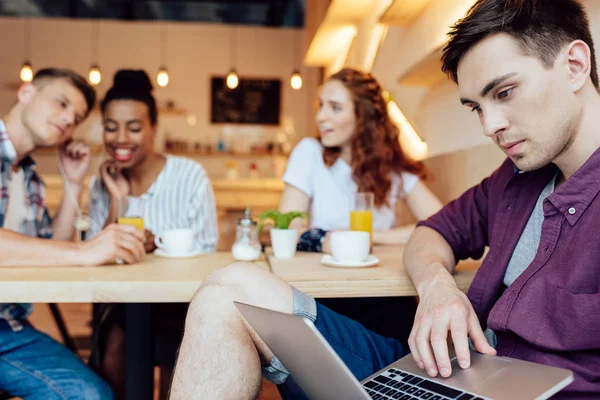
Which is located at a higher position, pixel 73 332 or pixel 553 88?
pixel 553 88

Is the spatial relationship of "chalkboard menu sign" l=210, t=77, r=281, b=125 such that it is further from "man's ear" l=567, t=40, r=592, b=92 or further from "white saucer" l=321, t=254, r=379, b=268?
"man's ear" l=567, t=40, r=592, b=92

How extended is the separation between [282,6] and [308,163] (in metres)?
5.18

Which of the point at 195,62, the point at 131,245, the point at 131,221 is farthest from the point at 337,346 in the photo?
the point at 195,62

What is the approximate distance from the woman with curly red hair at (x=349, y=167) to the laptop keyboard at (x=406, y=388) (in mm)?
1182

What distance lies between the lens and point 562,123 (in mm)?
909

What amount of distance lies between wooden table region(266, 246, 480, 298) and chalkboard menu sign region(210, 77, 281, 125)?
5.37 meters

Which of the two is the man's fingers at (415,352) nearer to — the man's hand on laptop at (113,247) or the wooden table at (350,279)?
the wooden table at (350,279)

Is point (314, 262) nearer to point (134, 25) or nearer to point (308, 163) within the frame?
point (308, 163)

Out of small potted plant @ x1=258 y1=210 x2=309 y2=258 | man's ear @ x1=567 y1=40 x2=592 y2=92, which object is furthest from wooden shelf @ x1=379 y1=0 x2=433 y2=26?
man's ear @ x1=567 y1=40 x2=592 y2=92

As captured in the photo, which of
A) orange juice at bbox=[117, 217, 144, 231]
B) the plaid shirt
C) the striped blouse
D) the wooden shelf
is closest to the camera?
the plaid shirt

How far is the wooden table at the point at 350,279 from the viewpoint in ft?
3.90

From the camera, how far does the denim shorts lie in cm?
103

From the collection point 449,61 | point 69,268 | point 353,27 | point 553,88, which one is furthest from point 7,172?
point 353,27

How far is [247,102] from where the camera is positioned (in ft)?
21.6
